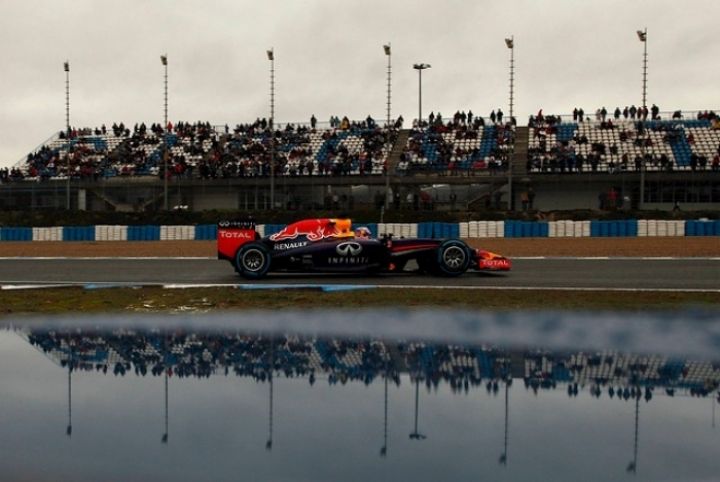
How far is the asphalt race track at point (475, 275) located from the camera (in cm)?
1552

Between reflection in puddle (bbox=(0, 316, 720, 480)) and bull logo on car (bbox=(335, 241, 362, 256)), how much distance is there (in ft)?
24.4

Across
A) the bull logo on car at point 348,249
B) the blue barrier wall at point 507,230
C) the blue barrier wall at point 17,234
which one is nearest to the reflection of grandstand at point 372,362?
the bull logo on car at point 348,249

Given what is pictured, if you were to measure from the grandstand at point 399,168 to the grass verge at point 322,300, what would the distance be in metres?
25.0

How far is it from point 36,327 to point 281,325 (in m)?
3.09

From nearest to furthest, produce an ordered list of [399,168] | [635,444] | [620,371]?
[635,444]
[620,371]
[399,168]

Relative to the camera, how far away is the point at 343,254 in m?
16.5

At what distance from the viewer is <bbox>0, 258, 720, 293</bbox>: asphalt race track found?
15.5 m

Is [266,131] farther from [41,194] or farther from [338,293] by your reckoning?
[338,293]

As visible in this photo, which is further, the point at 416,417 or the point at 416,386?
the point at 416,386

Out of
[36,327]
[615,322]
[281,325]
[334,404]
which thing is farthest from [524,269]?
[334,404]

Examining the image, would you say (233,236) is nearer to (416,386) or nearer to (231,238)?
(231,238)

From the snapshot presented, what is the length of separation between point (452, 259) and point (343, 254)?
2.33 metres

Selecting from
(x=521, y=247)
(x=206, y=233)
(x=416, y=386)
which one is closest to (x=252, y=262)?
(x=416, y=386)

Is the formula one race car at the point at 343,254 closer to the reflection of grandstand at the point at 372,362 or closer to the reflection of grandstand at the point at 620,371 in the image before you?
the reflection of grandstand at the point at 372,362
